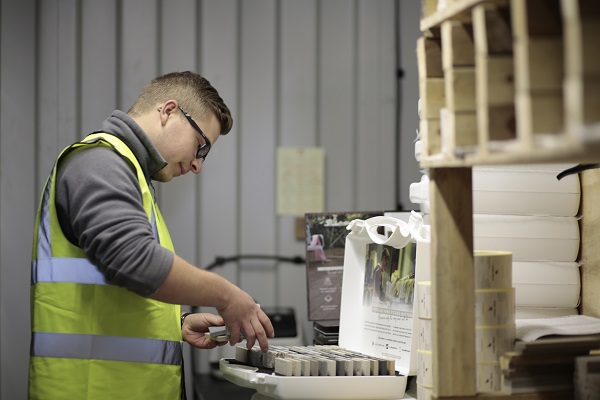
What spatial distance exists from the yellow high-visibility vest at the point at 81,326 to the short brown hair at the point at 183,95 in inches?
17.7

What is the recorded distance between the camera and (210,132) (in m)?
3.01

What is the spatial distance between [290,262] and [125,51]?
1591 mm

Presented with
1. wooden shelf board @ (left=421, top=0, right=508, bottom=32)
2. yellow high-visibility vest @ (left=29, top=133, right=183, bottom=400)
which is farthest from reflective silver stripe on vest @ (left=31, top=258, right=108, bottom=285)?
wooden shelf board @ (left=421, top=0, right=508, bottom=32)

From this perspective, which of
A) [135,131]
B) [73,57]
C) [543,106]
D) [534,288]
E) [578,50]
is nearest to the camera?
[578,50]

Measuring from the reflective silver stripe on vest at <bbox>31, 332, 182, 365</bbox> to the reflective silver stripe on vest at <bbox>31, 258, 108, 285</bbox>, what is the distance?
0.57ft

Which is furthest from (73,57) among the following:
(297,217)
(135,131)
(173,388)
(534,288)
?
(534,288)

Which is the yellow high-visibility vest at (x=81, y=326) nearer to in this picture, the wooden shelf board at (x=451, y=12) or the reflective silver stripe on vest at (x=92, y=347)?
the reflective silver stripe on vest at (x=92, y=347)

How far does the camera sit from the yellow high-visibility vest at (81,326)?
95.9 inches

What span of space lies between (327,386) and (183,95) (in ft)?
4.26

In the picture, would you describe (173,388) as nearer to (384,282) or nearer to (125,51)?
(384,282)

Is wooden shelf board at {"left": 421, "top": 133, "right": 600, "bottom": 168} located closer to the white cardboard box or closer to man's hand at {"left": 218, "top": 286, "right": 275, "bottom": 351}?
the white cardboard box

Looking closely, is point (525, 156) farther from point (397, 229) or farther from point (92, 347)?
point (92, 347)

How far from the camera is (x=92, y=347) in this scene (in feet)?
8.01

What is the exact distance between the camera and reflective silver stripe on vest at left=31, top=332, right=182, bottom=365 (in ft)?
8.00
